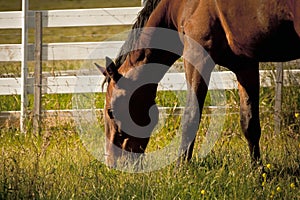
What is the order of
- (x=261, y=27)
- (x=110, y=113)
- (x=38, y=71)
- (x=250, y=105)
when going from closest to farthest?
(x=261, y=27), (x=250, y=105), (x=110, y=113), (x=38, y=71)

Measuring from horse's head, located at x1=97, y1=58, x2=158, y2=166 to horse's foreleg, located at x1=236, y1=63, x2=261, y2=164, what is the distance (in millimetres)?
839

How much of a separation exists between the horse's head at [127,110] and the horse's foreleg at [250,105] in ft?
2.75

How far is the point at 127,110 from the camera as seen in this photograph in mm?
6309

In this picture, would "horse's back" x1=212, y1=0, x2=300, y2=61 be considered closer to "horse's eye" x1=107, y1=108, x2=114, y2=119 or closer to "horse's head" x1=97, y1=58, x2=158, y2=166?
"horse's head" x1=97, y1=58, x2=158, y2=166

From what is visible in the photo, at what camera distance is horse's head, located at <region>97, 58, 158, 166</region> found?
6.25 metres

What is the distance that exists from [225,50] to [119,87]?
3.97ft

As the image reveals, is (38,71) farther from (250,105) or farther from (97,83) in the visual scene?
(250,105)

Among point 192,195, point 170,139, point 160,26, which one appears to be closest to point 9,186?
point 192,195

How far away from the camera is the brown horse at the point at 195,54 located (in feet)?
15.8

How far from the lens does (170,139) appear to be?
7656 mm

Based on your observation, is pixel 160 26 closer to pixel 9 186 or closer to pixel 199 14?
pixel 199 14

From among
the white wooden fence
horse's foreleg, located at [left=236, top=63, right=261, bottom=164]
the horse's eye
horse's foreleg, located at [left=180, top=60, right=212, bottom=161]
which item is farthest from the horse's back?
the white wooden fence

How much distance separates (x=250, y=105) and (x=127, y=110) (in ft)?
3.68

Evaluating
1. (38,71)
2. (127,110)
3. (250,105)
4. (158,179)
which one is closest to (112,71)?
(127,110)
